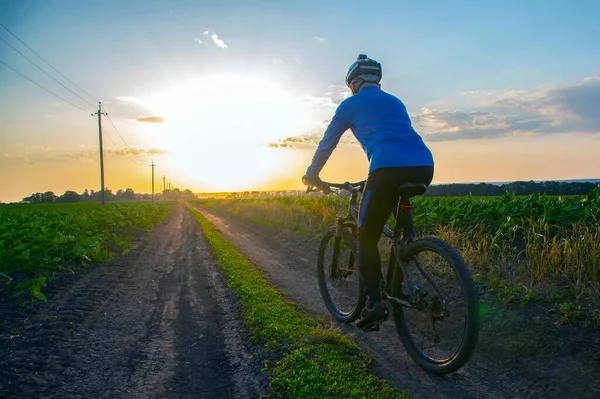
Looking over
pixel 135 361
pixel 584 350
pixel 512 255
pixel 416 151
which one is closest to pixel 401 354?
pixel 584 350

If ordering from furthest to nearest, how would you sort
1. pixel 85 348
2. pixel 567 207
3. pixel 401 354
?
pixel 567 207 → pixel 85 348 → pixel 401 354

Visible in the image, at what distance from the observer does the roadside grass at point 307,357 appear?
304cm

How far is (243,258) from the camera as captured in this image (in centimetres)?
990

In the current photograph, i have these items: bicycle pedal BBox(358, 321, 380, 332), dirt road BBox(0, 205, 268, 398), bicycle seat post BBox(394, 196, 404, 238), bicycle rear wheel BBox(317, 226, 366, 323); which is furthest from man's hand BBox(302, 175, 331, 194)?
dirt road BBox(0, 205, 268, 398)

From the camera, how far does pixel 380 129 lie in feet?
11.3

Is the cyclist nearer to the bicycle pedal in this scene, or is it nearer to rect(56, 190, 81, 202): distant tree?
the bicycle pedal

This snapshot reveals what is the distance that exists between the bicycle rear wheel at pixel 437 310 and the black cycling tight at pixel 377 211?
9.3 inches

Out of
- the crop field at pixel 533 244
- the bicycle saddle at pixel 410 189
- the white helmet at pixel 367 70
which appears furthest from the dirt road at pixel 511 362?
the white helmet at pixel 367 70

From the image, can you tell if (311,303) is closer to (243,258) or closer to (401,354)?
(401,354)

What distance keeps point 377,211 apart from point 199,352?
2.52 m

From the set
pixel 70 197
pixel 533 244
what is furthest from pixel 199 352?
pixel 70 197

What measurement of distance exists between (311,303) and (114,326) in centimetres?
281

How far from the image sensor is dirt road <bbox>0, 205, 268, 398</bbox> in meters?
3.35

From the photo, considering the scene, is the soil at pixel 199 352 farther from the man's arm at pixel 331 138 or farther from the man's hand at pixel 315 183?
the man's arm at pixel 331 138
